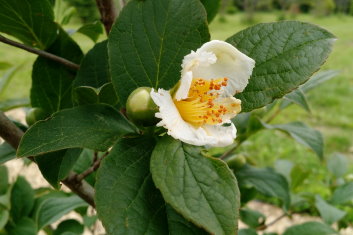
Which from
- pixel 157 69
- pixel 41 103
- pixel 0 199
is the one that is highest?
pixel 157 69

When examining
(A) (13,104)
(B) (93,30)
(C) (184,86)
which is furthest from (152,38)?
(A) (13,104)

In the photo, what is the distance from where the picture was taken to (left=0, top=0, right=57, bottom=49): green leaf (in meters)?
0.67

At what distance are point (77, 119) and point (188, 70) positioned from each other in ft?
0.53

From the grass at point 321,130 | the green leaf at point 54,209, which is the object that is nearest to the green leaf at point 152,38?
the green leaf at point 54,209

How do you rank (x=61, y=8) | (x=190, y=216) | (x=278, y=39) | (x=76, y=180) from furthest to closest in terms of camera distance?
(x=61, y=8), (x=76, y=180), (x=278, y=39), (x=190, y=216)

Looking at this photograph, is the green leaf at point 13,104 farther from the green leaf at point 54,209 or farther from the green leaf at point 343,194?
the green leaf at point 343,194

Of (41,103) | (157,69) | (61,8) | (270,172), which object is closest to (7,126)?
(41,103)

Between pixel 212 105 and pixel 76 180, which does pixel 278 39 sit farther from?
pixel 76 180

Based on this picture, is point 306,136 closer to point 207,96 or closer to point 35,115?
point 207,96

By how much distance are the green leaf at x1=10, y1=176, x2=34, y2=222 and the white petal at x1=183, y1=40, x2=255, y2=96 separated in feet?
2.40

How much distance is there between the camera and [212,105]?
1.96ft

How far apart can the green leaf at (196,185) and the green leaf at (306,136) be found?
1.38 feet

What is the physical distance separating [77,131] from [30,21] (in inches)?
10.3

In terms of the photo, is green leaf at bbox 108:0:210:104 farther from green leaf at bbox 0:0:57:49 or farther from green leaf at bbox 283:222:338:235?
green leaf at bbox 283:222:338:235
